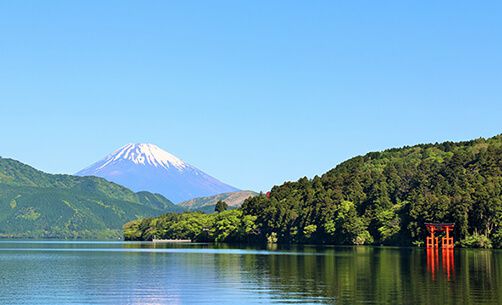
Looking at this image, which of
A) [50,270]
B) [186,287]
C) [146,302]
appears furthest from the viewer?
[50,270]

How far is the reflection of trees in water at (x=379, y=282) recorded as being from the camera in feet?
203

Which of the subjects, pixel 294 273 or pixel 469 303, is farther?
pixel 294 273

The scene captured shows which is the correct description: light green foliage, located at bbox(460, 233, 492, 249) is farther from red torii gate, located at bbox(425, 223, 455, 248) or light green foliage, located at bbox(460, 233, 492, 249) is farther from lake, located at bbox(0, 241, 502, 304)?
lake, located at bbox(0, 241, 502, 304)

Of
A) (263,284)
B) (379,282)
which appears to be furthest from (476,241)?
(263,284)

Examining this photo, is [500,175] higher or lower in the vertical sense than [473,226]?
higher

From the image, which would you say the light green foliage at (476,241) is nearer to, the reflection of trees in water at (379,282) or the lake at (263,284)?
the reflection of trees in water at (379,282)

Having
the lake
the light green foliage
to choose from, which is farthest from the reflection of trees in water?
the light green foliage

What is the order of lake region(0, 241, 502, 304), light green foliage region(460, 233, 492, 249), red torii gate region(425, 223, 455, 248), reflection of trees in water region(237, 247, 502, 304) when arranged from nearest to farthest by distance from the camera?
reflection of trees in water region(237, 247, 502, 304) → lake region(0, 241, 502, 304) → light green foliage region(460, 233, 492, 249) → red torii gate region(425, 223, 455, 248)

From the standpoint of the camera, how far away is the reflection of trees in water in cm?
6197

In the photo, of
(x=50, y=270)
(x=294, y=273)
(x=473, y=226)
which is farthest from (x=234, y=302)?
(x=473, y=226)

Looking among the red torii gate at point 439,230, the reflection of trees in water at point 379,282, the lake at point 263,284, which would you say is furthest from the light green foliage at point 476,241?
the lake at point 263,284

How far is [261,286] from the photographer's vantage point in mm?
74375

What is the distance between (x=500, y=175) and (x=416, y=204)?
67.6 ft

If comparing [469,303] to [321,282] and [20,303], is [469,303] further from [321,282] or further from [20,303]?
[20,303]
